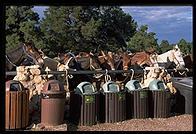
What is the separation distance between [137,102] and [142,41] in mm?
25552

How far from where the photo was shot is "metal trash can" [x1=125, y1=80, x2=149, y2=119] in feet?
21.7

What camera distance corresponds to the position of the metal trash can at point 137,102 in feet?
21.7

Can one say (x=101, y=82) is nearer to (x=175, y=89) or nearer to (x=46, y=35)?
(x=175, y=89)

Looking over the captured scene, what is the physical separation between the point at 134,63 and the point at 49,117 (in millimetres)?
5635

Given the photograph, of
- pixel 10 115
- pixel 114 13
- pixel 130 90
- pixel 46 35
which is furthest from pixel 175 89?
pixel 114 13

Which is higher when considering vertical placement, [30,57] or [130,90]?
[30,57]

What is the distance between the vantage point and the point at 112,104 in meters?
6.31

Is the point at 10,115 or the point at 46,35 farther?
the point at 46,35

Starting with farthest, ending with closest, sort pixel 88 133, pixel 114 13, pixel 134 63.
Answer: pixel 114 13 < pixel 134 63 < pixel 88 133

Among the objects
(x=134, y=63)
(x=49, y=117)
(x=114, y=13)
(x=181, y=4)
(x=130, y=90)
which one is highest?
(x=114, y=13)

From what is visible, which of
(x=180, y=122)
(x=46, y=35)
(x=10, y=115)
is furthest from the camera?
(x=46, y=35)

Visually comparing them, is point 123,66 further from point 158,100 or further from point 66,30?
point 66,30

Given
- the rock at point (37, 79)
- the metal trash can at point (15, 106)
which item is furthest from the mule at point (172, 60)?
the metal trash can at point (15, 106)

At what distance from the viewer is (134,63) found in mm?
10430
